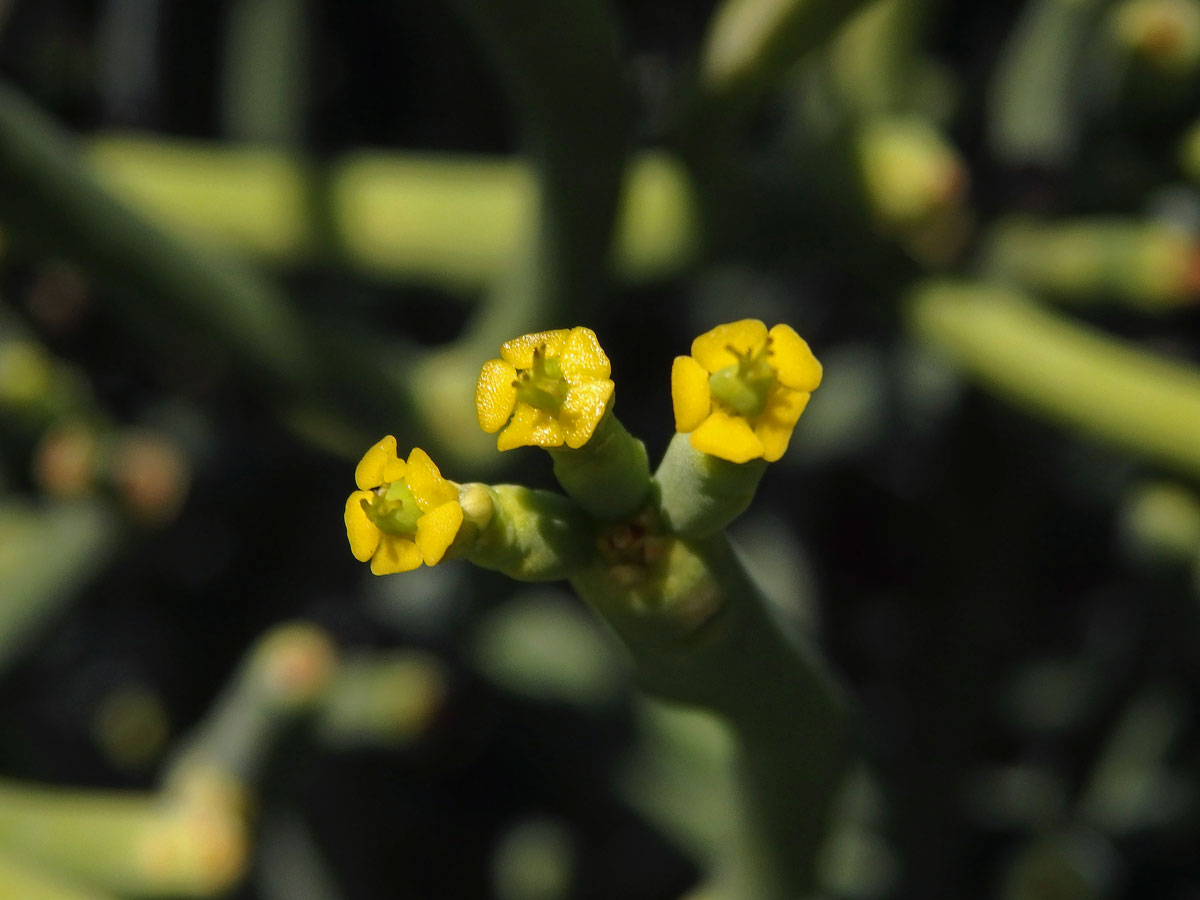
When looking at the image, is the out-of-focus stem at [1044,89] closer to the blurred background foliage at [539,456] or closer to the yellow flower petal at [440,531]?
the blurred background foliage at [539,456]

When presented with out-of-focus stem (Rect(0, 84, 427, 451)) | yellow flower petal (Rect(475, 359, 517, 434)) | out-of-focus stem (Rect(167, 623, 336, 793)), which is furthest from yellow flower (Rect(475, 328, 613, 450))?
out-of-focus stem (Rect(167, 623, 336, 793))

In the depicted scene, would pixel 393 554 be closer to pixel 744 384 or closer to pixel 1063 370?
pixel 744 384

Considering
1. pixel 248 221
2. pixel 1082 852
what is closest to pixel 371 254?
pixel 248 221

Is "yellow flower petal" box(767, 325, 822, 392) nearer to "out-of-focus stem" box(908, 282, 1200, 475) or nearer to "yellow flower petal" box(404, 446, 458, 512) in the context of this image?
"yellow flower petal" box(404, 446, 458, 512)

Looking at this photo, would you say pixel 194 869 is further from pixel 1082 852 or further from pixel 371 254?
pixel 1082 852

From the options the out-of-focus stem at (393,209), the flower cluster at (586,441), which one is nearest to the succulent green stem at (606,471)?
the flower cluster at (586,441)
